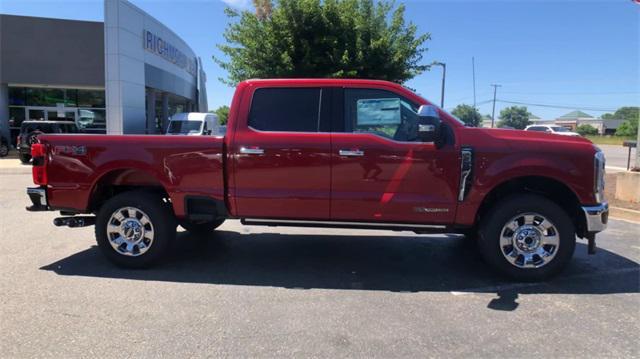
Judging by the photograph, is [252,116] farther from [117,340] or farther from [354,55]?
[354,55]

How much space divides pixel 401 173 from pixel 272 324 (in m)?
2.03

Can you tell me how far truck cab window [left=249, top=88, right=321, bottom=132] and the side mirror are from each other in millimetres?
1119

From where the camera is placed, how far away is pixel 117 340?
354cm

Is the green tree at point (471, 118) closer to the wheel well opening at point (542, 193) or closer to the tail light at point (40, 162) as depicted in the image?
the wheel well opening at point (542, 193)

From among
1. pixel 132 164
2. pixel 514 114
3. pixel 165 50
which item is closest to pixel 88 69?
pixel 165 50

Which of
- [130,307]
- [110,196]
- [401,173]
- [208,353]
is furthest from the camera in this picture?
[110,196]

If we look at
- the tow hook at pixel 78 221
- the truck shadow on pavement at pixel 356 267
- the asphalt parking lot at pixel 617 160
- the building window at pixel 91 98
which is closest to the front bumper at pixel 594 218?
the truck shadow on pavement at pixel 356 267

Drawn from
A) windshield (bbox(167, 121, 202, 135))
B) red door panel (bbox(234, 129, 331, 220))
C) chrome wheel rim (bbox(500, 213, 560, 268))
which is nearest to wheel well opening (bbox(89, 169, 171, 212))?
red door panel (bbox(234, 129, 331, 220))

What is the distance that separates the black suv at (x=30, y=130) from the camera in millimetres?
18547

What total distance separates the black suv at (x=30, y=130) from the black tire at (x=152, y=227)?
52.0ft

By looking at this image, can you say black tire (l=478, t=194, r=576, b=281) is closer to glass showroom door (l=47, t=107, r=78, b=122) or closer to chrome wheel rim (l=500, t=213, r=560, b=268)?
chrome wheel rim (l=500, t=213, r=560, b=268)

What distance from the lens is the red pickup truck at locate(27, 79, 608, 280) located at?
190 inches

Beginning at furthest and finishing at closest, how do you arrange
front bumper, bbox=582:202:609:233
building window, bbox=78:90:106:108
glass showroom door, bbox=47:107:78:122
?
building window, bbox=78:90:106:108
glass showroom door, bbox=47:107:78:122
front bumper, bbox=582:202:609:233

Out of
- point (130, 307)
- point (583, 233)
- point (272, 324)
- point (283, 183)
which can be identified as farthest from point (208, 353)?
point (583, 233)
